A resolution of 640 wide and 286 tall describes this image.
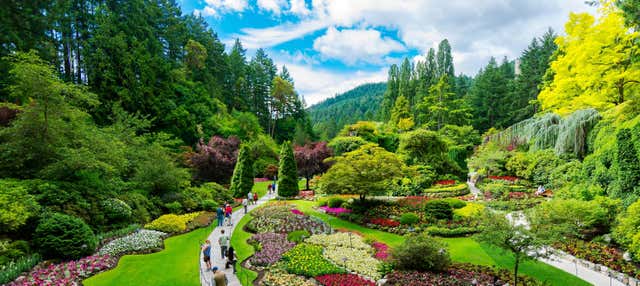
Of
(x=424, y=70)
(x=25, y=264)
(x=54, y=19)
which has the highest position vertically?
(x=424, y=70)

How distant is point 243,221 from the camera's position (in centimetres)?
1986

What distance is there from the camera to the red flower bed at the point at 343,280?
10104mm

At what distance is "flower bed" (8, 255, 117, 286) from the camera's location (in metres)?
9.47

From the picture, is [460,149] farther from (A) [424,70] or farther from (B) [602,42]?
(A) [424,70]

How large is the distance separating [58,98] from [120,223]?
6.79 meters

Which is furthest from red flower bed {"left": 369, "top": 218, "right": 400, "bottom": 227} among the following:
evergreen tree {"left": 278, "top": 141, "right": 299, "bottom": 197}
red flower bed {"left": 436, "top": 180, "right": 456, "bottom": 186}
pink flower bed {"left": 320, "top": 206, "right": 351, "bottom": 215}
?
red flower bed {"left": 436, "top": 180, "right": 456, "bottom": 186}

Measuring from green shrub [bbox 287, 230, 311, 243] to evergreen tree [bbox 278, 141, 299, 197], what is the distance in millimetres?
12944

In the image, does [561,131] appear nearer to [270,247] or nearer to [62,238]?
[270,247]

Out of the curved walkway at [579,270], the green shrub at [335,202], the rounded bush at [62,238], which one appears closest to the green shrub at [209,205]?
the green shrub at [335,202]

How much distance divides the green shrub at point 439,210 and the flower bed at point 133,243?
48.7 ft

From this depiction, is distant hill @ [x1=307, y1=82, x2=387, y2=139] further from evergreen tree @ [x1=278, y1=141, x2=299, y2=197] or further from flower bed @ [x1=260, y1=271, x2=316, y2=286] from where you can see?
flower bed @ [x1=260, y1=271, x2=316, y2=286]

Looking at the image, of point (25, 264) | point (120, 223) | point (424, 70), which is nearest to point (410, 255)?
point (25, 264)

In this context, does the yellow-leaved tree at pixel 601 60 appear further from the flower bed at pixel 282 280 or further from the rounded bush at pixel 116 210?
the rounded bush at pixel 116 210

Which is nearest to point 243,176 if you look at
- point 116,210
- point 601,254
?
point 116,210
